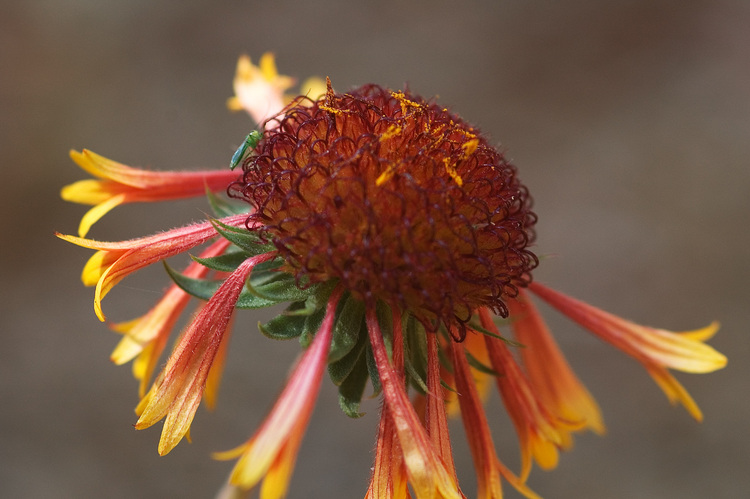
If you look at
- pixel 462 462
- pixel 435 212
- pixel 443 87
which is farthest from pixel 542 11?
pixel 435 212

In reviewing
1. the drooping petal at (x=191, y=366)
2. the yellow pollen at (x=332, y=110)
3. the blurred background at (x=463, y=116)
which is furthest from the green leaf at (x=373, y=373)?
the blurred background at (x=463, y=116)

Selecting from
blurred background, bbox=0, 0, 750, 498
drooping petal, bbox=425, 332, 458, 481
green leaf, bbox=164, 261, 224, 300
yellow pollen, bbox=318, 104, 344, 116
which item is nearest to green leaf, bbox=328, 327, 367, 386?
drooping petal, bbox=425, 332, 458, 481

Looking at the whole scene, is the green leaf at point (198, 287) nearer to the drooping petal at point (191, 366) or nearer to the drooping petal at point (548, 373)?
the drooping petal at point (191, 366)

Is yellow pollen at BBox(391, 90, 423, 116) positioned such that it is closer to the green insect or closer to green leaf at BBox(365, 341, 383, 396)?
the green insect

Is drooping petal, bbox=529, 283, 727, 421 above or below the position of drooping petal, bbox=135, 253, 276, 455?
above

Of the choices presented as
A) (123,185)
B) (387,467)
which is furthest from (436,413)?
(123,185)
